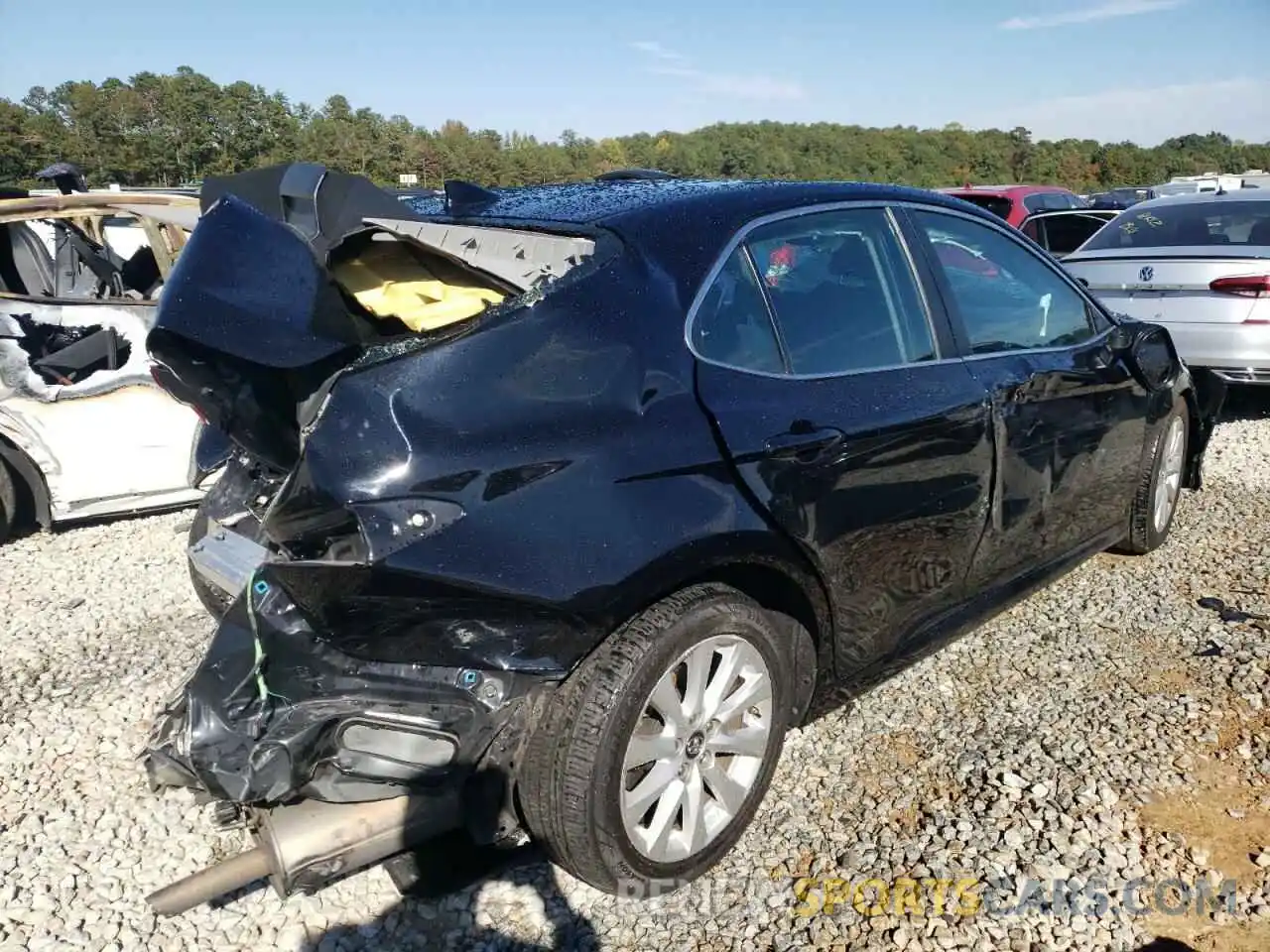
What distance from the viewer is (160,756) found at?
2.16 metres

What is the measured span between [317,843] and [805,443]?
4.76 feet

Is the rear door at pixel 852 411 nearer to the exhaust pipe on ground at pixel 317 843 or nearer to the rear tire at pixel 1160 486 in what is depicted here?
the exhaust pipe on ground at pixel 317 843

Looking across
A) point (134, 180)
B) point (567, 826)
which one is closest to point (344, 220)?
point (567, 826)

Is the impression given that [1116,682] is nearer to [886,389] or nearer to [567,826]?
[886,389]

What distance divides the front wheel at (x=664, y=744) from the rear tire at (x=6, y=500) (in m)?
4.13

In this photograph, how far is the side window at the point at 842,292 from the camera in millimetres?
2611

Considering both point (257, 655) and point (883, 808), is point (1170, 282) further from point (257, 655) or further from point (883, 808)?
point (257, 655)

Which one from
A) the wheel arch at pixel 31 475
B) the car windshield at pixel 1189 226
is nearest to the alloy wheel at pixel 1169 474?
the car windshield at pixel 1189 226

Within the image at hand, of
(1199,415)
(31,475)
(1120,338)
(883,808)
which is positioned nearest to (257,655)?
(883,808)

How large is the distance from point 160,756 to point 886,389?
80.5 inches

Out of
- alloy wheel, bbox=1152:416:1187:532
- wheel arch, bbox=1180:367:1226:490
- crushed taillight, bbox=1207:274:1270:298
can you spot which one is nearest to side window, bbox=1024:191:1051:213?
crushed taillight, bbox=1207:274:1270:298

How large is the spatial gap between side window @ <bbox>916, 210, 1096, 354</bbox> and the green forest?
93.9 feet

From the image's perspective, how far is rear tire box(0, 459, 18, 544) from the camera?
4.95m

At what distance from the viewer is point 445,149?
4541cm
